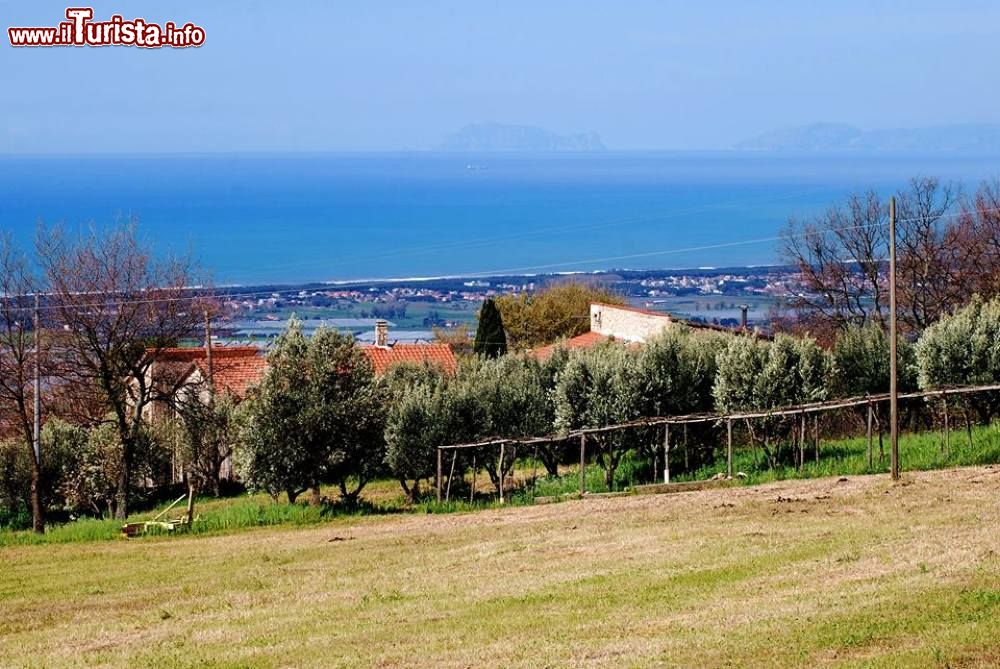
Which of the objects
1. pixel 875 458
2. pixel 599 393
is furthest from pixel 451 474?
pixel 875 458

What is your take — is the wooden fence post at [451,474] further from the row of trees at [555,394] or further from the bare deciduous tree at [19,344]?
the bare deciduous tree at [19,344]

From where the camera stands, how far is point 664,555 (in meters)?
21.8

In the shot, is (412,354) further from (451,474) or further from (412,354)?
(451,474)

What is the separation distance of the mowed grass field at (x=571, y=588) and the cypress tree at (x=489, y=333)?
116ft

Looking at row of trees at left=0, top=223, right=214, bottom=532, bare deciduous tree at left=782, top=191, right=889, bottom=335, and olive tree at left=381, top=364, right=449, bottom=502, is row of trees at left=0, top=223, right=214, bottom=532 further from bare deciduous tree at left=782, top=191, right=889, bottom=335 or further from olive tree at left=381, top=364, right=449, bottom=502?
bare deciduous tree at left=782, top=191, right=889, bottom=335

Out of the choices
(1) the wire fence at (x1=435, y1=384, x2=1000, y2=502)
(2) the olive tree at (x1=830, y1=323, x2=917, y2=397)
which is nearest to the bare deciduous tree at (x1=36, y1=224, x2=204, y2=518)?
(1) the wire fence at (x1=435, y1=384, x2=1000, y2=502)

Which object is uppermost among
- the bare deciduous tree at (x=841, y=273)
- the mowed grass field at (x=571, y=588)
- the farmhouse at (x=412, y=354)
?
the bare deciduous tree at (x=841, y=273)

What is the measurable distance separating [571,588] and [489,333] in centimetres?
4724

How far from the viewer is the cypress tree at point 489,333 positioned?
6556 centimetres

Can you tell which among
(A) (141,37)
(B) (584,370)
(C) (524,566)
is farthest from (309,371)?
(C) (524,566)

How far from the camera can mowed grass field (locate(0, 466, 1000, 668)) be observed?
15047 millimetres

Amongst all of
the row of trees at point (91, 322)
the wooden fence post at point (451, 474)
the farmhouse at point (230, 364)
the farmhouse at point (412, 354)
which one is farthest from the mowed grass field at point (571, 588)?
the farmhouse at point (412, 354)

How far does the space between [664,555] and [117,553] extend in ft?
38.6

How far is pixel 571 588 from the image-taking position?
19469 millimetres
